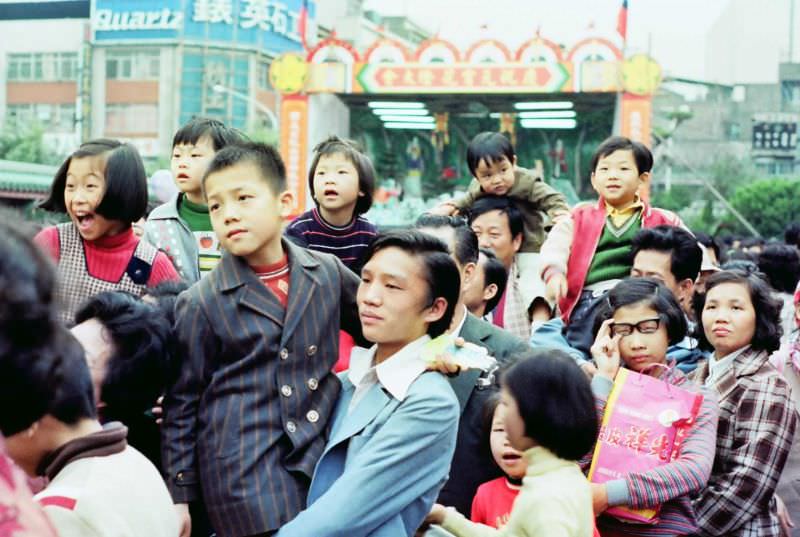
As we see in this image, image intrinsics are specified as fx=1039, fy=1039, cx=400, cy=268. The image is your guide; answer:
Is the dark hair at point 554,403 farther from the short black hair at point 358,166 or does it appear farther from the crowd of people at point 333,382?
the short black hair at point 358,166

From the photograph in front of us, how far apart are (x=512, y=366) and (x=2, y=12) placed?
162 feet

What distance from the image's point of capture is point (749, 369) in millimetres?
3541

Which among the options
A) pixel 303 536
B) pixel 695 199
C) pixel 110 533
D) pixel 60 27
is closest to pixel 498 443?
pixel 303 536

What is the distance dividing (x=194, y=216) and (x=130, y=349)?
1353 mm

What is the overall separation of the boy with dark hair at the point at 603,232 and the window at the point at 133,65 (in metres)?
42.3

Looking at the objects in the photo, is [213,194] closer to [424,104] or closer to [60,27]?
[424,104]

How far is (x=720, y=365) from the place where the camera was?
11.9 ft

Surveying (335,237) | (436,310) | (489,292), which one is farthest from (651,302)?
(335,237)

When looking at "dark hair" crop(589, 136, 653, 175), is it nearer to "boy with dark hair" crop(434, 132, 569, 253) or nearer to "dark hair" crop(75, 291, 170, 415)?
"boy with dark hair" crop(434, 132, 569, 253)

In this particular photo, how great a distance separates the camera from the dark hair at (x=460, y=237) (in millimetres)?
3363

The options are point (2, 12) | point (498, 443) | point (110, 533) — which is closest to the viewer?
point (110, 533)

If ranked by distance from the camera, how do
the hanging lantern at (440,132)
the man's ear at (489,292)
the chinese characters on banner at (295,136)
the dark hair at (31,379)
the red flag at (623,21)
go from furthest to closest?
the hanging lantern at (440,132)
the chinese characters on banner at (295,136)
the red flag at (623,21)
the man's ear at (489,292)
the dark hair at (31,379)

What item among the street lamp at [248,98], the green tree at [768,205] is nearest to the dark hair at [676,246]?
the street lamp at [248,98]

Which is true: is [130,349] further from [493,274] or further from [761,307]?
[761,307]
